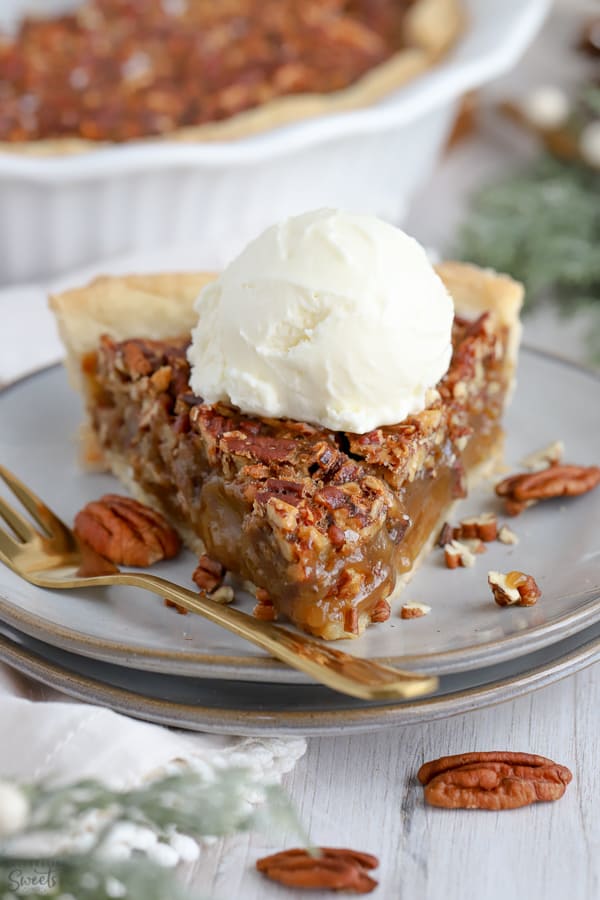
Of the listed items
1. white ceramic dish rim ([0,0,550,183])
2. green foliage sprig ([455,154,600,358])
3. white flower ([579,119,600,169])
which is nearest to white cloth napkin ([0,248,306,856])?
white ceramic dish rim ([0,0,550,183])

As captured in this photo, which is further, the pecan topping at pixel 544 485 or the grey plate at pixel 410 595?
the pecan topping at pixel 544 485

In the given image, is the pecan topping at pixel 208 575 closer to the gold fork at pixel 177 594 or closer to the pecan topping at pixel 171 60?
the gold fork at pixel 177 594

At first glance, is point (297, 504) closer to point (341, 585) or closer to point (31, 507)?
point (341, 585)

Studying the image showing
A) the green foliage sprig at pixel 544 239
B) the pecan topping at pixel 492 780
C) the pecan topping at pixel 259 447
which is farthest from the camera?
the green foliage sprig at pixel 544 239

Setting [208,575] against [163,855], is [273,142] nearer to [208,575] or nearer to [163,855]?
[208,575]

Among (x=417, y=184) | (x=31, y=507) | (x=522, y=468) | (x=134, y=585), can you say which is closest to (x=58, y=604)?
(x=134, y=585)

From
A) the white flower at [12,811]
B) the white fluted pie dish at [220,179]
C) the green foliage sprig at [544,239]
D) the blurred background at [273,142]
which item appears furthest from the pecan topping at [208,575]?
the green foliage sprig at [544,239]

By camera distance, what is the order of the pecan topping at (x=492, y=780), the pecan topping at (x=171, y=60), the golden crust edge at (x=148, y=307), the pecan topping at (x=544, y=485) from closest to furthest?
the pecan topping at (x=492, y=780) → the pecan topping at (x=544, y=485) → the golden crust edge at (x=148, y=307) → the pecan topping at (x=171, y=60)
